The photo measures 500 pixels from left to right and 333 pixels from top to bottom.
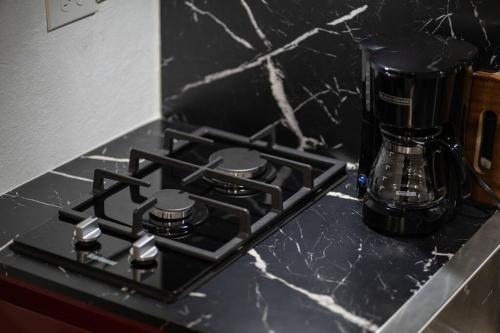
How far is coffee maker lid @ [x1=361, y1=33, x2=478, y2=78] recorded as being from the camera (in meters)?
1.41

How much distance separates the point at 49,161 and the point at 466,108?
2.73ft

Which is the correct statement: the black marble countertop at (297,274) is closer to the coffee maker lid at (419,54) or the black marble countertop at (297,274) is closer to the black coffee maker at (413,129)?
the black coffee maker at (413,129)

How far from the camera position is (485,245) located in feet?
4.96

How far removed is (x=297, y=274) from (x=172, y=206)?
260mm

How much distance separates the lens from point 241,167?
1.68 meters

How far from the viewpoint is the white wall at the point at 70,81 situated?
5.36ft

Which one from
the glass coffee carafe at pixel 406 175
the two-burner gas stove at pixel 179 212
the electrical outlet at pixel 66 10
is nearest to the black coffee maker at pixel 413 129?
the glass coffee carafe at pixel 406 175

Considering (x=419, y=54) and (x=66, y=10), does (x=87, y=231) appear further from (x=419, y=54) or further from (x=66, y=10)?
(x=419, y=54)

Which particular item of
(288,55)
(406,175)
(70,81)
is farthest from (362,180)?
(70,81)

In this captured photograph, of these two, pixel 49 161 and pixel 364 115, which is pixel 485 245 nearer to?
pixel 364 115

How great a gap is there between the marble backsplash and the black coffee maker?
10 cm

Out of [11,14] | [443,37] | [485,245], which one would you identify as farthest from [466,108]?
[11,14]

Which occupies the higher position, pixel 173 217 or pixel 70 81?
pixel 70 81

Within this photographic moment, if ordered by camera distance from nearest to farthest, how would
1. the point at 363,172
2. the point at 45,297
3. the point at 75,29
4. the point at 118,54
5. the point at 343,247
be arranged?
the point at 45,297
the point at 343,247
the point at 363,172
the point at 75,29
the point at 118,54
